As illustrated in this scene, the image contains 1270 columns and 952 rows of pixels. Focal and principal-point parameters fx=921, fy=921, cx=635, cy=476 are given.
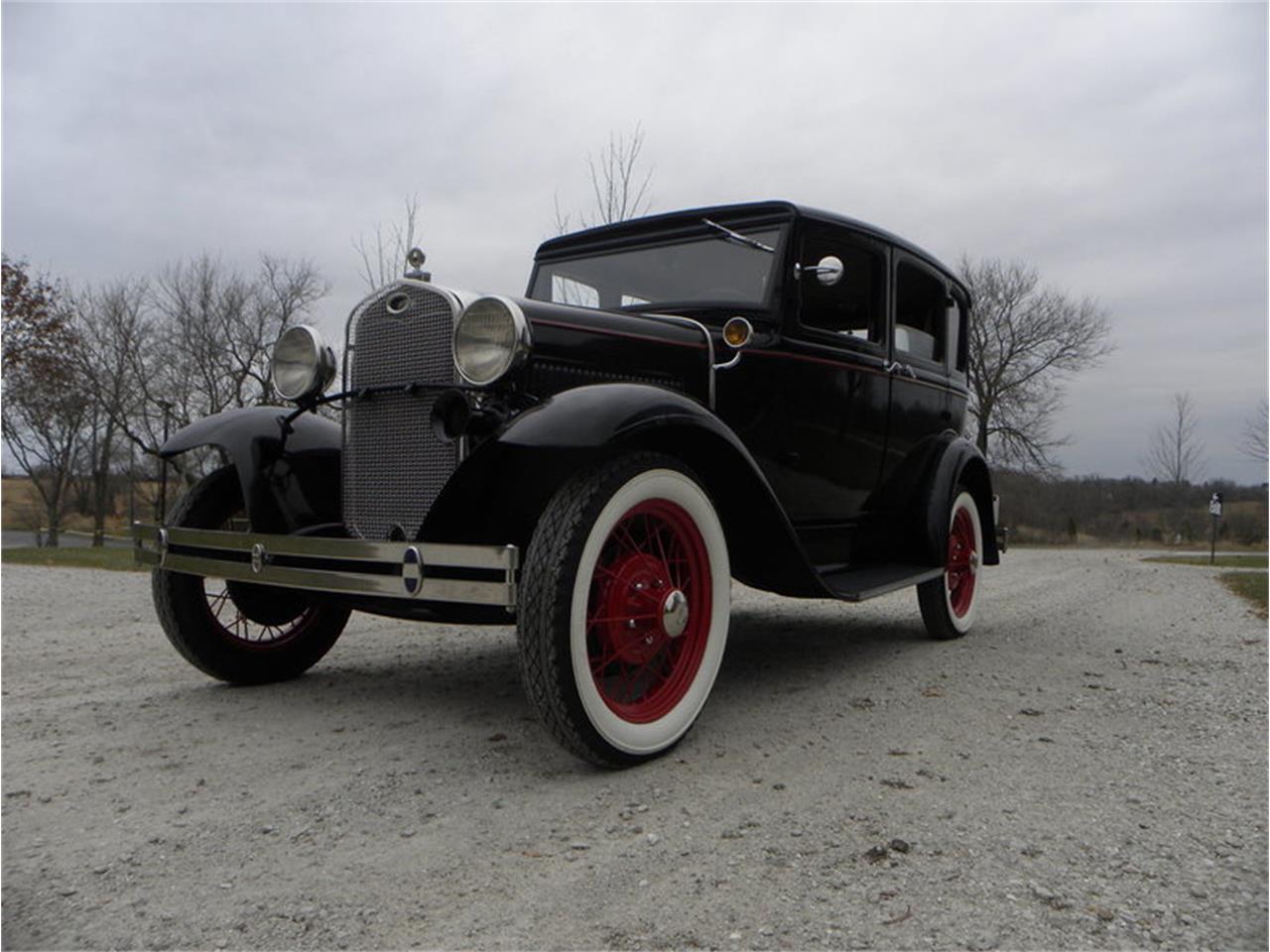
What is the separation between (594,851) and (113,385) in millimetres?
24038

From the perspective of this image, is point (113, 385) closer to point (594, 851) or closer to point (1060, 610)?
point (1060, 610)

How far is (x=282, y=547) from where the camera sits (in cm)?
314

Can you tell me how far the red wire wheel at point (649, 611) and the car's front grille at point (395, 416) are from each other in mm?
690

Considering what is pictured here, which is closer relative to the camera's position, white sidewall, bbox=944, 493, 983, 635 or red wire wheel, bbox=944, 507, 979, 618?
white sidewall, bbox=944, 493, 983, 635

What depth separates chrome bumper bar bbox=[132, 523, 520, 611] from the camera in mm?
2643

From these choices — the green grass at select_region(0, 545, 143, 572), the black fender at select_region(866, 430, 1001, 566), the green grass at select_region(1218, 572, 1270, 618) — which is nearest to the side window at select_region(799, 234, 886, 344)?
the black fender at select_region(866, 430, 1001, 566)

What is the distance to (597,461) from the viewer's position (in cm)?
288

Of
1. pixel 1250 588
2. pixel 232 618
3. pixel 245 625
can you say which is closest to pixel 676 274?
pixel 245 625

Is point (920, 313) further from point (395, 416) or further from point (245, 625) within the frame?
point (245, 625)

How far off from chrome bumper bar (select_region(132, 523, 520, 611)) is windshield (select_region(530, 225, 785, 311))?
184cm

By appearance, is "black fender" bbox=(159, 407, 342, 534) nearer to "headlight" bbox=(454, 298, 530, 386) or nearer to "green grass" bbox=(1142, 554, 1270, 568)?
"headlight" bbox=(454, 298, 530, 386)

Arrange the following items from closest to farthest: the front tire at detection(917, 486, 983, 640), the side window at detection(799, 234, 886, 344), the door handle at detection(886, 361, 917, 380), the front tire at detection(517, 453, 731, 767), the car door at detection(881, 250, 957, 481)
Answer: the front tire at detection(517, 453, 731, 767)
the side window at detection(799, 234, 886, 344)
the door handle at detection(886, 361, 917, 380)
the car door at detection(881, 250, 957, 481)
the front tire at detection(917, 486, 983, 640)

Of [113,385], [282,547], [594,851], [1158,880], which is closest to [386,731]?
[282,547]

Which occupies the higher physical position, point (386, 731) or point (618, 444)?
point (618, 444)
